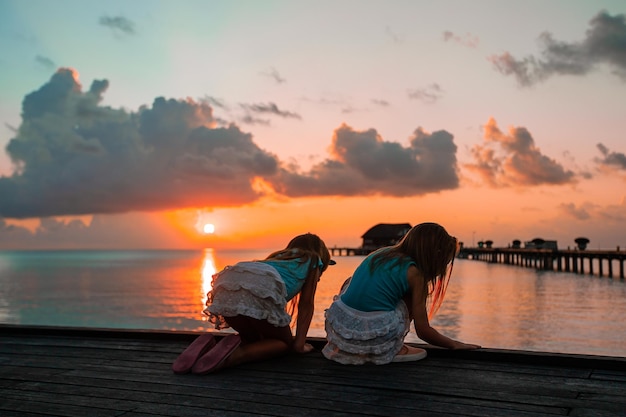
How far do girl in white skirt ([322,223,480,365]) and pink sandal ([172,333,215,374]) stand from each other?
3.32 ft

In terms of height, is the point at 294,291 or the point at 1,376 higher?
the point at 294,291

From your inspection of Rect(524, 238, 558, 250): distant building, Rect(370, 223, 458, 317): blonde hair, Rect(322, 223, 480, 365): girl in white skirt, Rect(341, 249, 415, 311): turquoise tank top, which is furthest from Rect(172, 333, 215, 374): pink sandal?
Rect(524, 238, 558, 250): distant building

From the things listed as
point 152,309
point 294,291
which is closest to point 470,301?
point 152,309

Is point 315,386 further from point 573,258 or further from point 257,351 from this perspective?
point 573,258

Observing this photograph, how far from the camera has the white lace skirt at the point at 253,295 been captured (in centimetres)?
473

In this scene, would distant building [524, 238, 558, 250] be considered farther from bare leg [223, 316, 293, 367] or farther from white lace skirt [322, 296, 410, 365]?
bare leg [223, 316, 293, 367]

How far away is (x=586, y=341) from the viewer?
66.3 feet

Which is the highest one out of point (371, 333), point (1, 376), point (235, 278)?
point (235, 278)

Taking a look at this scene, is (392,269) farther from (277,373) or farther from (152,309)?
(152,309)

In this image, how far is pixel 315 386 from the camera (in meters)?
3.93

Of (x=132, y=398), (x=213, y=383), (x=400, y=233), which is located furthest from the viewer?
(x=400, y=233)

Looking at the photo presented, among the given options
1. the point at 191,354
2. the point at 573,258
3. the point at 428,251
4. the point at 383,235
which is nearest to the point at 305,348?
the point at 191,354

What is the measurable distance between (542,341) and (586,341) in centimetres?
156

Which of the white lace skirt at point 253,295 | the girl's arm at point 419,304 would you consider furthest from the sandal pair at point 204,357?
the girl's arm at point 419,304
